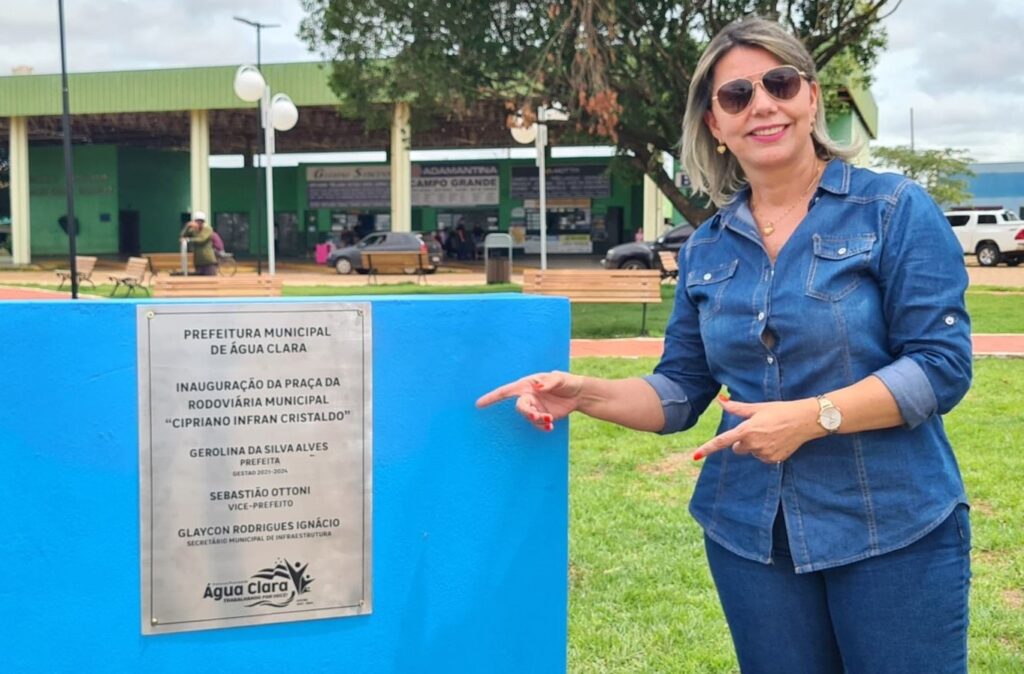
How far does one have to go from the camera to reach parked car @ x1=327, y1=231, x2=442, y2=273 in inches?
1262

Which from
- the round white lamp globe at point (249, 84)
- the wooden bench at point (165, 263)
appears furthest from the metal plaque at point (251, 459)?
the wooden bench at point (165, 263)

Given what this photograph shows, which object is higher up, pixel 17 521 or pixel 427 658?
pixel 17 521

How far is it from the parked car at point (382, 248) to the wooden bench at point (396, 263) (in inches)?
30.3

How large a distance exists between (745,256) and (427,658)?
1.07 metres

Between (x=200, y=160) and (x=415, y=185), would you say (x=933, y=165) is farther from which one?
(x=200, y=160)

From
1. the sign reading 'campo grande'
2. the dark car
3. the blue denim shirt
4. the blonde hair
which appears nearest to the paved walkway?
the dark car

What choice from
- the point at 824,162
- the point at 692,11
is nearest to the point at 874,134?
the point at 692,11

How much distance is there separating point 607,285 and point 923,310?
1203 cm

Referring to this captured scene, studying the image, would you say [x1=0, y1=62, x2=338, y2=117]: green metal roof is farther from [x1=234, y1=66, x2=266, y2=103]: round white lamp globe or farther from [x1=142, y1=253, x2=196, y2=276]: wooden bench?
[x1=234, y1=66, x2=266, y2=103]: round white lamp globe

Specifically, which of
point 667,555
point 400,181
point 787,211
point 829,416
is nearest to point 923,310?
point 829,416

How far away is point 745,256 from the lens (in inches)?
85.0

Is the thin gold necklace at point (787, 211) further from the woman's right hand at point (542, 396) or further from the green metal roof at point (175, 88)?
the green metal roof at point (175, 88)

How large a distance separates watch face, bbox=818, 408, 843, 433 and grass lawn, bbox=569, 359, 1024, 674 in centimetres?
193

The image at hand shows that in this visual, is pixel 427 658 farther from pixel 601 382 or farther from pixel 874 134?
pixel 874 134
